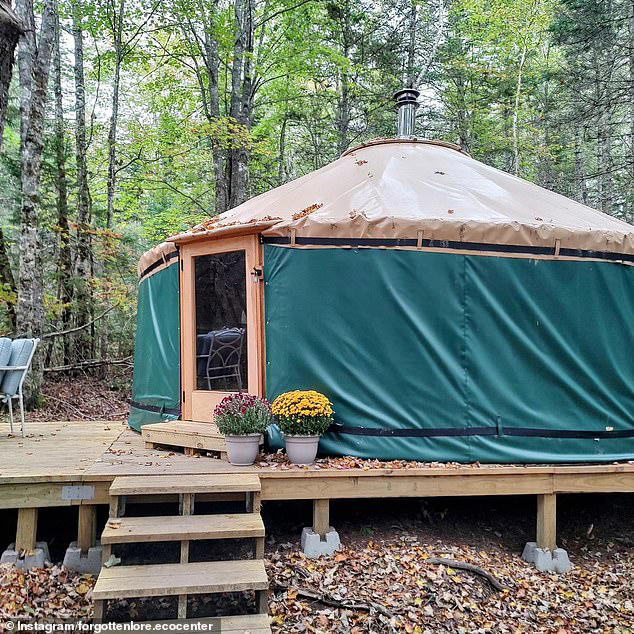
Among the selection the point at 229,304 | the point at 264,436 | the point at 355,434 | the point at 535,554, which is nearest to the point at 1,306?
the point at 229,304

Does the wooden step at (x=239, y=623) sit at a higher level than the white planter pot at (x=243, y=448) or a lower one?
lower

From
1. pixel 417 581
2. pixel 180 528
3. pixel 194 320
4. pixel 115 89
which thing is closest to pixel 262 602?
pixel 180 528

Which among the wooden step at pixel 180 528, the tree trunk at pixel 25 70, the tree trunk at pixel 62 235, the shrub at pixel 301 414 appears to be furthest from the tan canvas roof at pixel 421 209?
the tree trunk at pixel 62 235

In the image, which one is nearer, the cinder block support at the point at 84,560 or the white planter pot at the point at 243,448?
the cinder block support at the point at 84,560

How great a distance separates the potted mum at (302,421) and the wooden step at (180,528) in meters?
0.54

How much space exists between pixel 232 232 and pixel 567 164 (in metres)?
13.5

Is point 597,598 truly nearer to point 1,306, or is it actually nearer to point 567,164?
point 1,306

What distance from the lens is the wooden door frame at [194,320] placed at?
400cm

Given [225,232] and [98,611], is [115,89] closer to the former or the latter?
[225,232]

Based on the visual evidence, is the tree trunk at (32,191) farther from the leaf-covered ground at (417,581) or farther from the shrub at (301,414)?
the shrub at (301,414)

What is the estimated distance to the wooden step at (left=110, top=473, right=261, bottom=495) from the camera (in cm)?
292

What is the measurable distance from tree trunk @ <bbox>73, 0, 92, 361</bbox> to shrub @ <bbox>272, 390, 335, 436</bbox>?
5.77 meters

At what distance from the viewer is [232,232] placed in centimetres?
407

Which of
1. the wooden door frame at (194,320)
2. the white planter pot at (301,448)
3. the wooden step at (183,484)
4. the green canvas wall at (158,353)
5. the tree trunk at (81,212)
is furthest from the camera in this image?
the tree trunk at (81,212)
